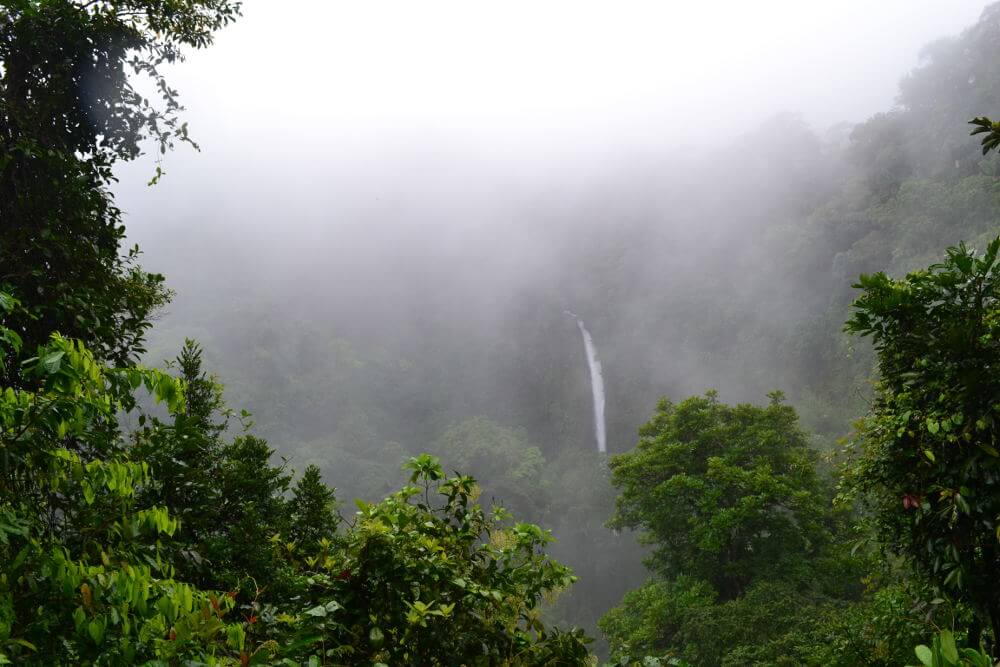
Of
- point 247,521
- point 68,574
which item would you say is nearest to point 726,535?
point 247,521

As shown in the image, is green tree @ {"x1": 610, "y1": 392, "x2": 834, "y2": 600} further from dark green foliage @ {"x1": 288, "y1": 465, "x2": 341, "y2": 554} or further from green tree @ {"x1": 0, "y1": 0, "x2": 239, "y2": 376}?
green tree @ {"x1": 0, "y1": 0, "x2": 239, "y2": 376}

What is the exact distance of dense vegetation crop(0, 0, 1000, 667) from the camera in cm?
176

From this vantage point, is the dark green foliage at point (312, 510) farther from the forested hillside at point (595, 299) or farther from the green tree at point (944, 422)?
the green tree at point (944, 422)

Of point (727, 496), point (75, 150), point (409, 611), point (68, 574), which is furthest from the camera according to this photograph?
point (727, 496)

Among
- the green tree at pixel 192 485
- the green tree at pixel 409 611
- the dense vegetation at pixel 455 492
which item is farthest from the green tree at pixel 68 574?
the green tree at pixel 192 485

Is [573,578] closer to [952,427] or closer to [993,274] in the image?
[952,427]

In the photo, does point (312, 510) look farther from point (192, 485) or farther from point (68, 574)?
point (68, 574)

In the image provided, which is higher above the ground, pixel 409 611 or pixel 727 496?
pixel 727 496

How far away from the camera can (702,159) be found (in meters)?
74.6

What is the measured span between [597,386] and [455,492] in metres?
49.3

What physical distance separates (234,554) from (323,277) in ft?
263

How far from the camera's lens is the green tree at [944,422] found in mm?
3252

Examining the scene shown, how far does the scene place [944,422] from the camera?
10.8ft

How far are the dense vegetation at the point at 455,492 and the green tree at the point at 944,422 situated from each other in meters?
0.02
